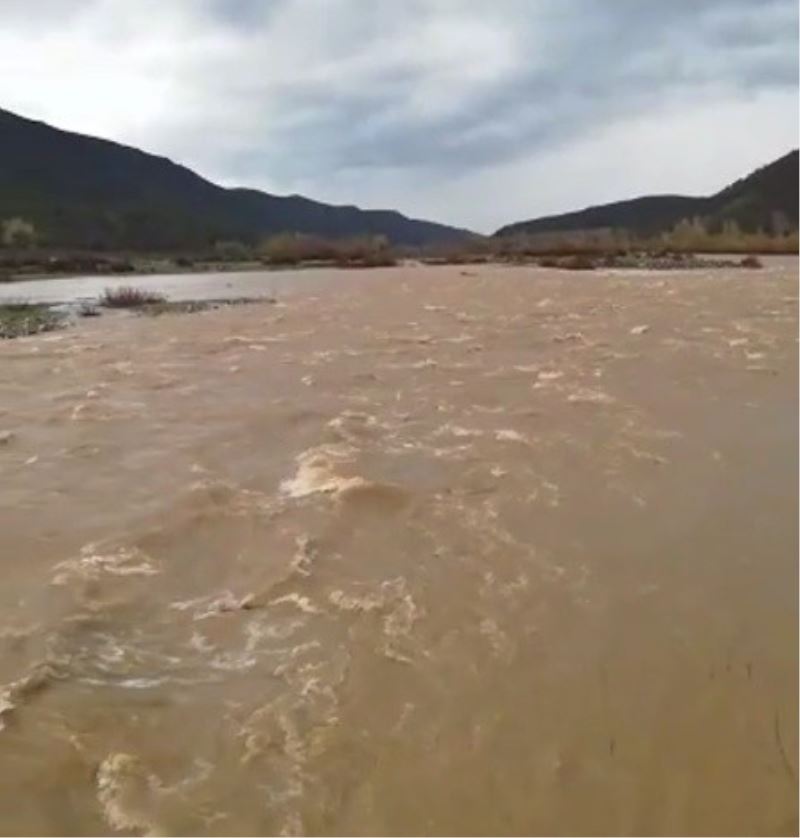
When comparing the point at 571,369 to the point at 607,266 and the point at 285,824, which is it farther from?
the point at 607,266

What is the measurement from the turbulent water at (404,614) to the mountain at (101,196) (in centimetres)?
9746

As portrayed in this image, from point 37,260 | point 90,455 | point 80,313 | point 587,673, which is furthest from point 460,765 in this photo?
point 37,260

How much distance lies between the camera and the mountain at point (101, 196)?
384ft

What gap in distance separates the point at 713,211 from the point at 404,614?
15495 cm

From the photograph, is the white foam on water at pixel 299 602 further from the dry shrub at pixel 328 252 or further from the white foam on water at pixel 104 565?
the dry shrub at pixel 328 252

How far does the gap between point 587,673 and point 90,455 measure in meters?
6.36

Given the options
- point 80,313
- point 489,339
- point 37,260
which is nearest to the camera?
point 489,339

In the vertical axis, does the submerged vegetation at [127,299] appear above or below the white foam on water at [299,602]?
above

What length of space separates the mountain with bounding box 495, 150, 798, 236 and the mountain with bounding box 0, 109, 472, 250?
55355mm

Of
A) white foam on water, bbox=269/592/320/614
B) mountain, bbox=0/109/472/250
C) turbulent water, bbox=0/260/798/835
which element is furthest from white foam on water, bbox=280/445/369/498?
mountain, bbox=0/109/472/250

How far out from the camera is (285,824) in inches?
133

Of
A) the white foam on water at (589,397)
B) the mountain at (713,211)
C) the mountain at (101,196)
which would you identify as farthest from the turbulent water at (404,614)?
the mountain at (713,211)

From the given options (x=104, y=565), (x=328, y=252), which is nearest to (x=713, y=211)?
(x=328, y=252)

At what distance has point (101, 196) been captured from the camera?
15862 cm
